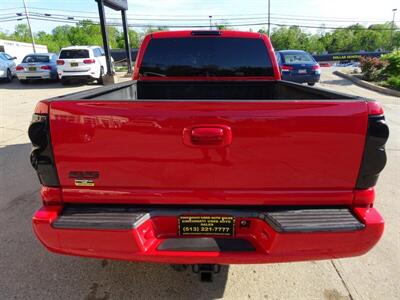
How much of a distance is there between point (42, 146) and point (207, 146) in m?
1.01

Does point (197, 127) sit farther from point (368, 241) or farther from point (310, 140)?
point (368, 241)

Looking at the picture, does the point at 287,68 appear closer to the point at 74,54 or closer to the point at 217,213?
the point at 74,54


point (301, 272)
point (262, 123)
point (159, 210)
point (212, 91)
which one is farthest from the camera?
point (212, 91)

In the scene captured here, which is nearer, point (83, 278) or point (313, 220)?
point (313, 220)

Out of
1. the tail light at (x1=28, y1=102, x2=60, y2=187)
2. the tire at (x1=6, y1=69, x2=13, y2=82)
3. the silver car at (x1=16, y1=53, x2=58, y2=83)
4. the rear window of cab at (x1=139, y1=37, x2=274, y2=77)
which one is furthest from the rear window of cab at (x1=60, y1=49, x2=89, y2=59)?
the tail light at (x1=28, y1=102, x2=60, y2=187)

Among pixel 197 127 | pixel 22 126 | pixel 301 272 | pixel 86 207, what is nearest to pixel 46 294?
pixel 86 207

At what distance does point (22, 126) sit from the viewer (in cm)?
854

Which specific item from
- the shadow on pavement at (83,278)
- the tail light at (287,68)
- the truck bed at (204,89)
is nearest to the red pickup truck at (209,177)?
the shadow on pavement at (83,278)

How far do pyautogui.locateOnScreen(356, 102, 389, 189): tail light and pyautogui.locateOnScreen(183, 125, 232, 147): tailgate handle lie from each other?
2.72ft

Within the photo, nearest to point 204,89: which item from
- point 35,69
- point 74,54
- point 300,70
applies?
point 300,70

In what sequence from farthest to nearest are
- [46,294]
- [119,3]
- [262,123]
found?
[119,3], [46,294], [262,123]

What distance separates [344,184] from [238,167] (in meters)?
0.68

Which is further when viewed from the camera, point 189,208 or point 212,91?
point 212,91

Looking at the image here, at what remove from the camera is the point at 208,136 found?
1861 mm
